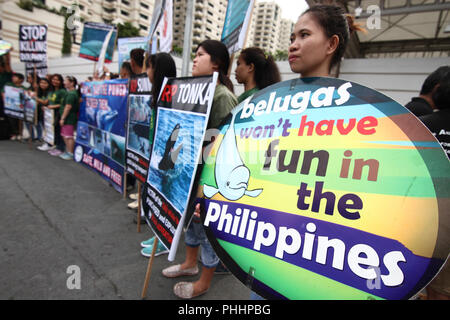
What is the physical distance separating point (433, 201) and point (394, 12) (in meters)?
6.10

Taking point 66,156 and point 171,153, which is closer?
point 171,153

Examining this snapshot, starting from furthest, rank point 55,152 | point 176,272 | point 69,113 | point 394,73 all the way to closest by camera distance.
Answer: point 55,152, point 394,73, point 69,113, point 176,272

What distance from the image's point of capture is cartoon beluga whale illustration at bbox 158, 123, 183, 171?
1345 millimetres

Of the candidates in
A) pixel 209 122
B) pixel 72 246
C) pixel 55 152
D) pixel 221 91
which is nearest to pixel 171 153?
pixel 209 122

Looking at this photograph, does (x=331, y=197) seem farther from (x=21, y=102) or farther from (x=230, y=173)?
(x=21, y=102)

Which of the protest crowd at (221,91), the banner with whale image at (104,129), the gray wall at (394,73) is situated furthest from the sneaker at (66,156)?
the gray wall at (394,73)

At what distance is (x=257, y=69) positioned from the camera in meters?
2.02

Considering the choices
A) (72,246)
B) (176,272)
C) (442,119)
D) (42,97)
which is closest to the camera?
(442,119)

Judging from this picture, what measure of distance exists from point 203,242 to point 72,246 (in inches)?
53.6

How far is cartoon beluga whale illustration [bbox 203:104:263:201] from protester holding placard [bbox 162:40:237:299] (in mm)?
353

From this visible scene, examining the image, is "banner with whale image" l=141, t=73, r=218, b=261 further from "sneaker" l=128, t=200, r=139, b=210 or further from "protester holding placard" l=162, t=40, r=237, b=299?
"sneaker" l=128, t=200, r=139, b=210

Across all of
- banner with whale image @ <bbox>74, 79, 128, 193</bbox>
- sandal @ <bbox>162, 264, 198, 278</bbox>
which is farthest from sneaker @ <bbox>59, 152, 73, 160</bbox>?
sandal @ <bbox>162, 264, 198, 278</bbox>

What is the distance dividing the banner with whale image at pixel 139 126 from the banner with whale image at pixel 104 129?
1.21 ft
